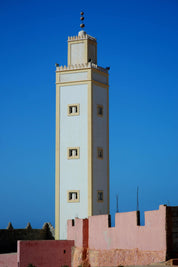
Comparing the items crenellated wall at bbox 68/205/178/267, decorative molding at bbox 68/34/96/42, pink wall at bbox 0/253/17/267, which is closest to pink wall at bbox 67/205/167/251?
crenellated wall at bbox 68/205/178/267

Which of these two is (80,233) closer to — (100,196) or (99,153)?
(100,196)

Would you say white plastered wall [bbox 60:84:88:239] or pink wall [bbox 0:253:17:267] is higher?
white plastered wall [bbox 60:84:88:239]

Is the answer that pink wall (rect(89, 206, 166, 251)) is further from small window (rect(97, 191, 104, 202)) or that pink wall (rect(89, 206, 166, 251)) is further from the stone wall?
the stone wall

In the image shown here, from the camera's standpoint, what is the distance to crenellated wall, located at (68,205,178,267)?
19891 mm

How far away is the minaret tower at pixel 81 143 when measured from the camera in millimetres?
32125

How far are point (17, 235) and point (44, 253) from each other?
17.4ft

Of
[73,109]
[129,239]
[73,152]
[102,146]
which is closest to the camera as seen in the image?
[129,239]

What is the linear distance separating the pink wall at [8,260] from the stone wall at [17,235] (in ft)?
9.43

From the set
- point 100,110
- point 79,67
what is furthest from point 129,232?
point 79,67

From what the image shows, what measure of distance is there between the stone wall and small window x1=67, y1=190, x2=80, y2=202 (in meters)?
3.59

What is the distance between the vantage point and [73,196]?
32.3 metres

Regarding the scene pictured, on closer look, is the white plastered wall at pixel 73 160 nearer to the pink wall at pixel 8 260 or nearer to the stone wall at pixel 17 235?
the stone wall at pixel 17 235

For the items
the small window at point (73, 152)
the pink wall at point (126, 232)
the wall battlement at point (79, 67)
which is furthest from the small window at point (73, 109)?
the pink wall at point (126, 232)

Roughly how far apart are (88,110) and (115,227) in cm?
1005
